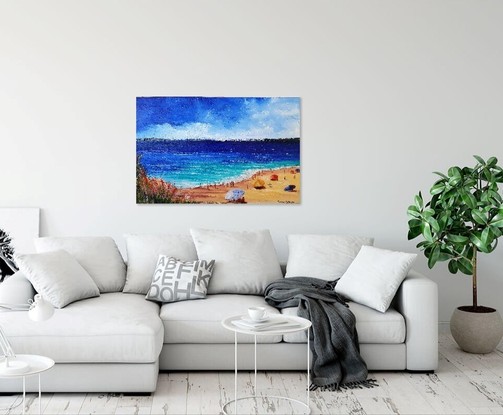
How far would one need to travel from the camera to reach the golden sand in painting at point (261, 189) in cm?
555

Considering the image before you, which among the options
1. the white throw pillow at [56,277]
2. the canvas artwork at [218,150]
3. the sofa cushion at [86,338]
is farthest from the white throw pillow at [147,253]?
the sofa cushion at [86,338]

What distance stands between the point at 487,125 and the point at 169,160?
2.59m

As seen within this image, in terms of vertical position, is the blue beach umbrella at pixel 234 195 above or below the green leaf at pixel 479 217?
above

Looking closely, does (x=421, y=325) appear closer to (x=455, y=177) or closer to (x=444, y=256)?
(x=444, y=256)

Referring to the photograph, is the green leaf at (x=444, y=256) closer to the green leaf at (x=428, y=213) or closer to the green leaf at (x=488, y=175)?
the green leaf at (x=428, y=213)

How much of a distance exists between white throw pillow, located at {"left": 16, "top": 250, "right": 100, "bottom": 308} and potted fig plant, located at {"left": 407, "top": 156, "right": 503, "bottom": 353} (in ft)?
7.74

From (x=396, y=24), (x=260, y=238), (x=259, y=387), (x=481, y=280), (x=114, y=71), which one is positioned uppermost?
(x=396, y=24)

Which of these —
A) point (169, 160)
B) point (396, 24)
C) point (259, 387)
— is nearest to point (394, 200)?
point (396, 24)

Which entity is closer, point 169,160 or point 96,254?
point 96,254

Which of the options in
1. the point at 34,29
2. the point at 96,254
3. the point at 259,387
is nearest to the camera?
the point at 259,387

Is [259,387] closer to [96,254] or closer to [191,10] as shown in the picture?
[96,254]

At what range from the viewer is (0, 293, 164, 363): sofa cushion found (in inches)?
151

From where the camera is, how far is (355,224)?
5.62 metres

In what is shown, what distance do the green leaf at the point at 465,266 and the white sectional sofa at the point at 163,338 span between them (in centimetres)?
62
